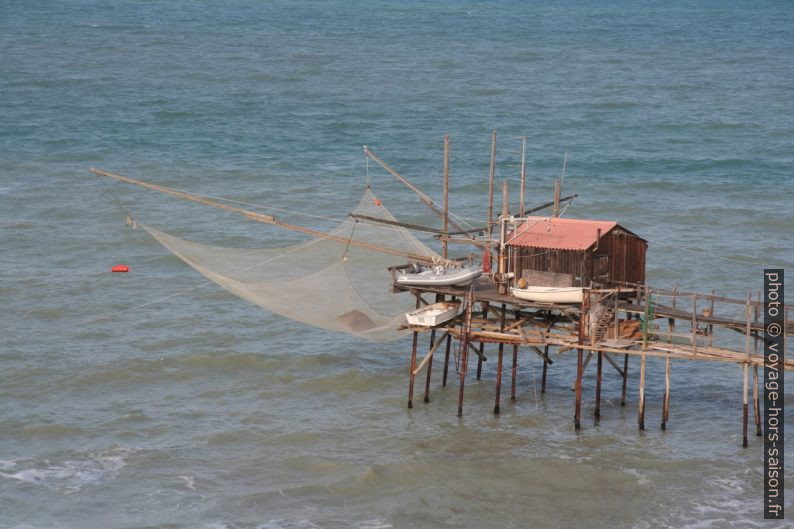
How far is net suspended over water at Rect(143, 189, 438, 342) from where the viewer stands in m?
42.8

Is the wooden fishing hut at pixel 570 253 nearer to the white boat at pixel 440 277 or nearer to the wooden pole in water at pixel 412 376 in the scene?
the white boat at pixel 440 277

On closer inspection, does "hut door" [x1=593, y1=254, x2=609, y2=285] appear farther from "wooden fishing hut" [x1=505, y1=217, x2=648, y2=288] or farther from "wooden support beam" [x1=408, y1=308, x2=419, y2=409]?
"wooden support beam" [x1=408, y1=308, x2=419, y2=409]

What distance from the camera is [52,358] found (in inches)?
1980

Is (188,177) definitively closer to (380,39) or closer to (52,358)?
(52,358)

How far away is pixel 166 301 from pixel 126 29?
103 m

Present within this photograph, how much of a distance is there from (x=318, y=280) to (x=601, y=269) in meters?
9.31

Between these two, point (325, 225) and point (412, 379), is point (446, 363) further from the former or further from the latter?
point (325, 225)

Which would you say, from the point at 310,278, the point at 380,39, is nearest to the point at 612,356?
the point at 310,278

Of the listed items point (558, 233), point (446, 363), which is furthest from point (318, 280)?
point (558, 233)

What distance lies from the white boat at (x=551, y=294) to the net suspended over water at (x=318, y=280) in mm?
4422

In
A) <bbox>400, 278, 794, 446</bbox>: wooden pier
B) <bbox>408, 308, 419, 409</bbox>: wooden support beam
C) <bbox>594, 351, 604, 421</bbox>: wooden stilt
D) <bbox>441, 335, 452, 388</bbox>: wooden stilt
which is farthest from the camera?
<bbox>441, 335, 452, 388</bbox>: wooden stilt

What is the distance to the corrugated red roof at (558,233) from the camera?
131ft

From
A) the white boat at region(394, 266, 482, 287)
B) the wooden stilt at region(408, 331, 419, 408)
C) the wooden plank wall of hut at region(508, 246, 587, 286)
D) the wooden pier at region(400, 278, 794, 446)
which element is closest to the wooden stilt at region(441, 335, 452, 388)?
the wooden pier at region(400, 278, 794, 446)

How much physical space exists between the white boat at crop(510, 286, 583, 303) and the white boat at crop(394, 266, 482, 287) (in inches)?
65.8
